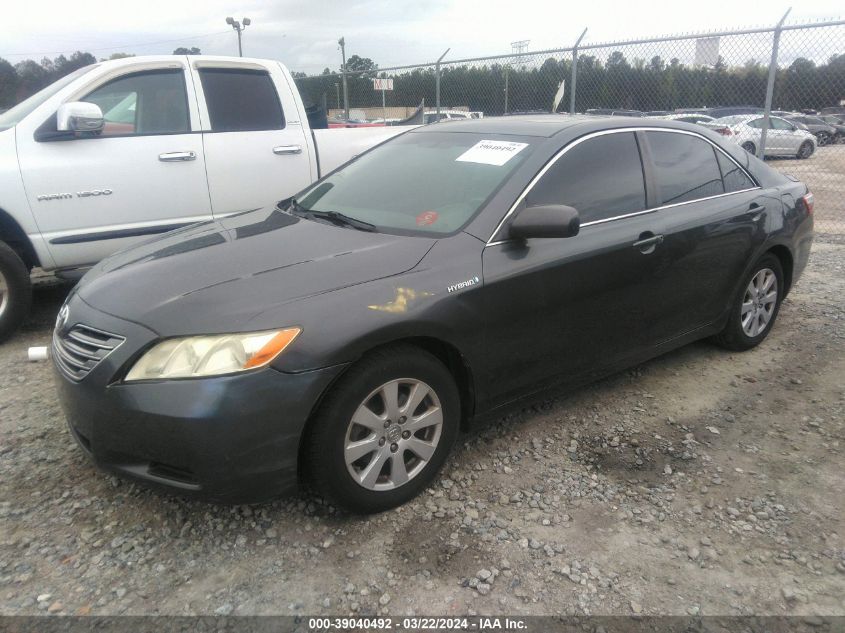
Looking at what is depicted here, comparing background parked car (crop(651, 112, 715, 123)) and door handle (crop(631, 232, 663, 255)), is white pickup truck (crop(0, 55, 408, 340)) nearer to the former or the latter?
A: door handle (crop(631, 232, 663, 255))

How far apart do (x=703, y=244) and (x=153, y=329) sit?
117 inches

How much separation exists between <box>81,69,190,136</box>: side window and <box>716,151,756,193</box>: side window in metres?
3.85

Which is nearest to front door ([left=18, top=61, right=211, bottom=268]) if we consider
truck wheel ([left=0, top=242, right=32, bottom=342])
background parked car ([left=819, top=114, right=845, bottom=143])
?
truck wheel ([left=0, top=242, right=32, bottom=342])

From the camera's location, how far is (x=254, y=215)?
12.1 ft

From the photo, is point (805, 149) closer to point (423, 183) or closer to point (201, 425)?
point (423, 183)

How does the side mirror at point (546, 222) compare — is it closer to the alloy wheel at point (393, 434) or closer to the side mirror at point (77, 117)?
the alloy wheel at point (393, 434)

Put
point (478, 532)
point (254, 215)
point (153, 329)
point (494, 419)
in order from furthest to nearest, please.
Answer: point (254, 215)
point (494, 419)
point (478, 532)
point (153, 329)

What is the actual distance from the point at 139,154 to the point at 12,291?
4.24ft

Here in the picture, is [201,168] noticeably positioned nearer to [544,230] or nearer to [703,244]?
[544,230]

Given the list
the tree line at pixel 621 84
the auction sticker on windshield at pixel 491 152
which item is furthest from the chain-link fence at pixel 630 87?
the auction sticker on windshield at pixel 491 152

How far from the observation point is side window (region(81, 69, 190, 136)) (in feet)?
16.3

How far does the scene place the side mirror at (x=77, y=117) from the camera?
4.42m

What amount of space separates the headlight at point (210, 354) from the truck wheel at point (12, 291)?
278cm

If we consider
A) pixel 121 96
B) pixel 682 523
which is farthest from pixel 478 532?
pixel 121 96
